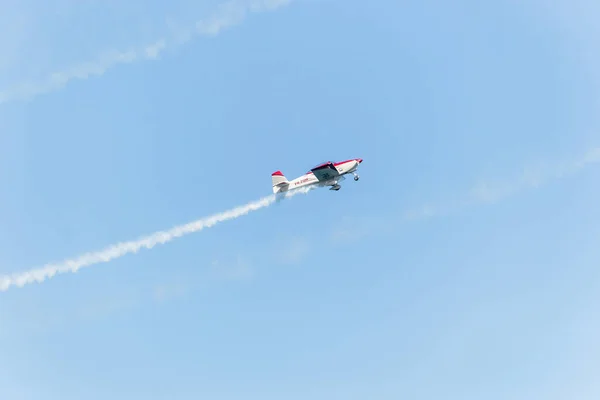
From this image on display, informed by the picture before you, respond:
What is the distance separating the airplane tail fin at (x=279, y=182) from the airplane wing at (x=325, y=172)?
20.9ft

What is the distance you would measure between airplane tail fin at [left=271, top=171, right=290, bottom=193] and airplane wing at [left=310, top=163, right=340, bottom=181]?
6370 millimetres

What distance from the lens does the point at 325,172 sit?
4161 inches

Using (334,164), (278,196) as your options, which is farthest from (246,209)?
(334,164)

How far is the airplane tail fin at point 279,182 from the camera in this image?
4321 inches

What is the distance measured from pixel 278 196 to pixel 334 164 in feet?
37.1

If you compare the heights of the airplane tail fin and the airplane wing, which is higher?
the airplane tail fin

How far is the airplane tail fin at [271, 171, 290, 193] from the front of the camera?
360ft

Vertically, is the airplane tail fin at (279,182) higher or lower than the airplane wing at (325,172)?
higher

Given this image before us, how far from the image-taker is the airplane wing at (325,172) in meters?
104

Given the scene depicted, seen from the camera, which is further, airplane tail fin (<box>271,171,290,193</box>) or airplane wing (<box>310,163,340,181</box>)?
airplane tail fin (<box>271,171,290,193</box>)

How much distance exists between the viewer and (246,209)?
108 metres

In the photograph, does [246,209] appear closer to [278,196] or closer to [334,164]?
[278,196]

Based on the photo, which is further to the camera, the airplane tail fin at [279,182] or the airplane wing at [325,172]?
the airplane tail fin at [279,182]

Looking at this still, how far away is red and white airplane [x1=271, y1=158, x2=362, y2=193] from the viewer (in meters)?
105
